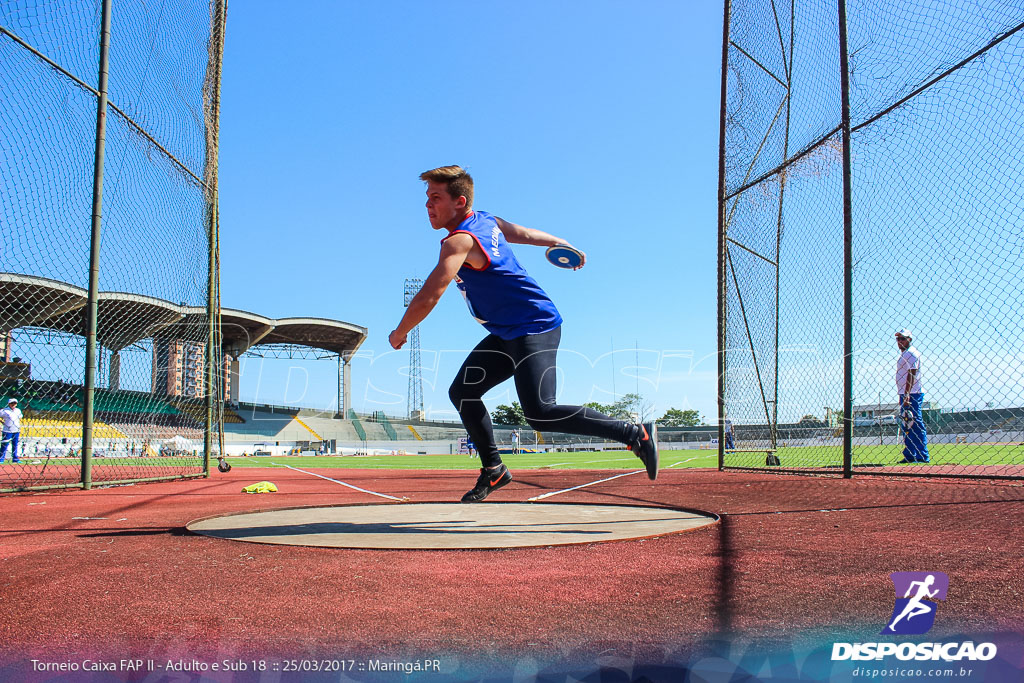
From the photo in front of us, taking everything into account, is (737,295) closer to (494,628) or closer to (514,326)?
(514,326)

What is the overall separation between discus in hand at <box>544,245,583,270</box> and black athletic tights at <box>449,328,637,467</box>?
71cm

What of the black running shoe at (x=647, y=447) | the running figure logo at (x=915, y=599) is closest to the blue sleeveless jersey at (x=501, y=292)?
the black running shoe at (x=647, y=447)

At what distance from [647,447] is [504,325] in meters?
1.14

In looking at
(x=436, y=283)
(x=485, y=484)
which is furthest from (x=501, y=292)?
(x=485, y=484)

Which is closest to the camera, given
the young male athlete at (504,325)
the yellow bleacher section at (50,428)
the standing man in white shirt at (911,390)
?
the young male athlete at (504,325)

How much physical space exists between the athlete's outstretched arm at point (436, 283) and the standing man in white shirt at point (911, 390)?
6486 mm

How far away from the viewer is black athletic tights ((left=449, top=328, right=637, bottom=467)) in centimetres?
364

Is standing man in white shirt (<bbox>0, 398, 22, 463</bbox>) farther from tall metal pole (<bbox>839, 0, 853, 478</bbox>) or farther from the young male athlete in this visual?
tall metal pole (<bbox>839, 0, 853, 478</bbox>)

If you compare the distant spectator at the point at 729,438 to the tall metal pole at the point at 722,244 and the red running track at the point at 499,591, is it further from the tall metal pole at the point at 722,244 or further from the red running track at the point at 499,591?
the red running track at the point at 499,591

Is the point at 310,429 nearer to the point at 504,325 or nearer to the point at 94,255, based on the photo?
the point at 94,255

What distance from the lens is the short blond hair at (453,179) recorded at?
12.1ft

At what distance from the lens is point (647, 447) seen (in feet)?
12.7

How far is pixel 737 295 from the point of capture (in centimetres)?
870

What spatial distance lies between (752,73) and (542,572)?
882 cm
